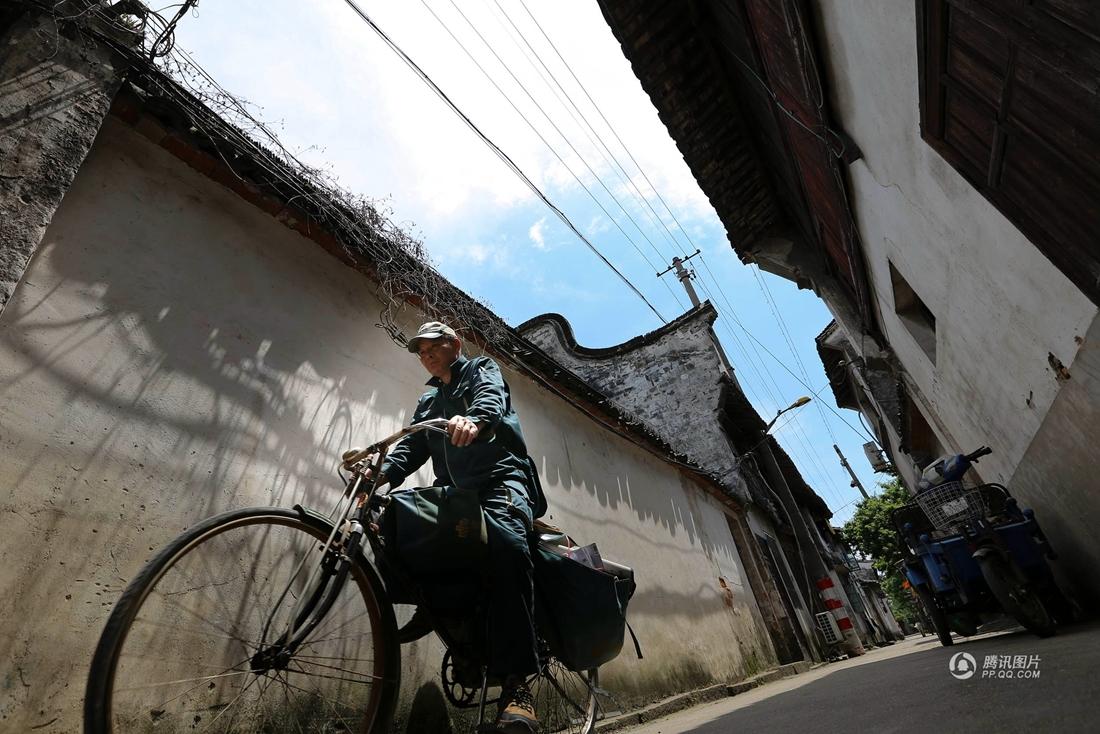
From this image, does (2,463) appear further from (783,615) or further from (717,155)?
(783,615)

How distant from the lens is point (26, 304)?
78.1 inches

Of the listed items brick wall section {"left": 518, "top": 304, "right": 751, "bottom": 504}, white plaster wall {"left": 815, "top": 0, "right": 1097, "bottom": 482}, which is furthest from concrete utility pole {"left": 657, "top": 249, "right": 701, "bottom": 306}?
white plaster wall {"left": 815, "top": 0, "right": 1097, "bottom": 482}

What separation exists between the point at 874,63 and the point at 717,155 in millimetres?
2653

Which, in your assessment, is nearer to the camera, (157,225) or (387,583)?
(387,583)

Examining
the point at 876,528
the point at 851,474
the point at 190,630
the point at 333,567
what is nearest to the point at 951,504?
the point at 333,567

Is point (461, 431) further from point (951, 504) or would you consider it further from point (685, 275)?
point (685, 275)

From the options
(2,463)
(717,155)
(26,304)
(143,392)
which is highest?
(717,155)

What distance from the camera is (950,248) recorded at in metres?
3.66

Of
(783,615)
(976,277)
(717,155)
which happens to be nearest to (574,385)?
(717,155)

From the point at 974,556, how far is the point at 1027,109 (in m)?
2.88

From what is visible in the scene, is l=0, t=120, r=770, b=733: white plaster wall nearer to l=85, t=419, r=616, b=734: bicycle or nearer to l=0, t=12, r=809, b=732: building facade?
l=0, t=12, r=809, b=732: building facade

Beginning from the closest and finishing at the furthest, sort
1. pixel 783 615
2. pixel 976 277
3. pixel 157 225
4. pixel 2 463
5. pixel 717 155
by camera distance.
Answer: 1. pixel 2 463
2. pixel 157 225
3. pixel 976 277
4. pixel 717 155
5. pixel 783 615

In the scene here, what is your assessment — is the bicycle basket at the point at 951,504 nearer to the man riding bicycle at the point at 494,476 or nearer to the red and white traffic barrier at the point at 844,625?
the man riding bicycle at the point at 494,476

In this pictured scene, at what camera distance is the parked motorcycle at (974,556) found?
11.2 feet
